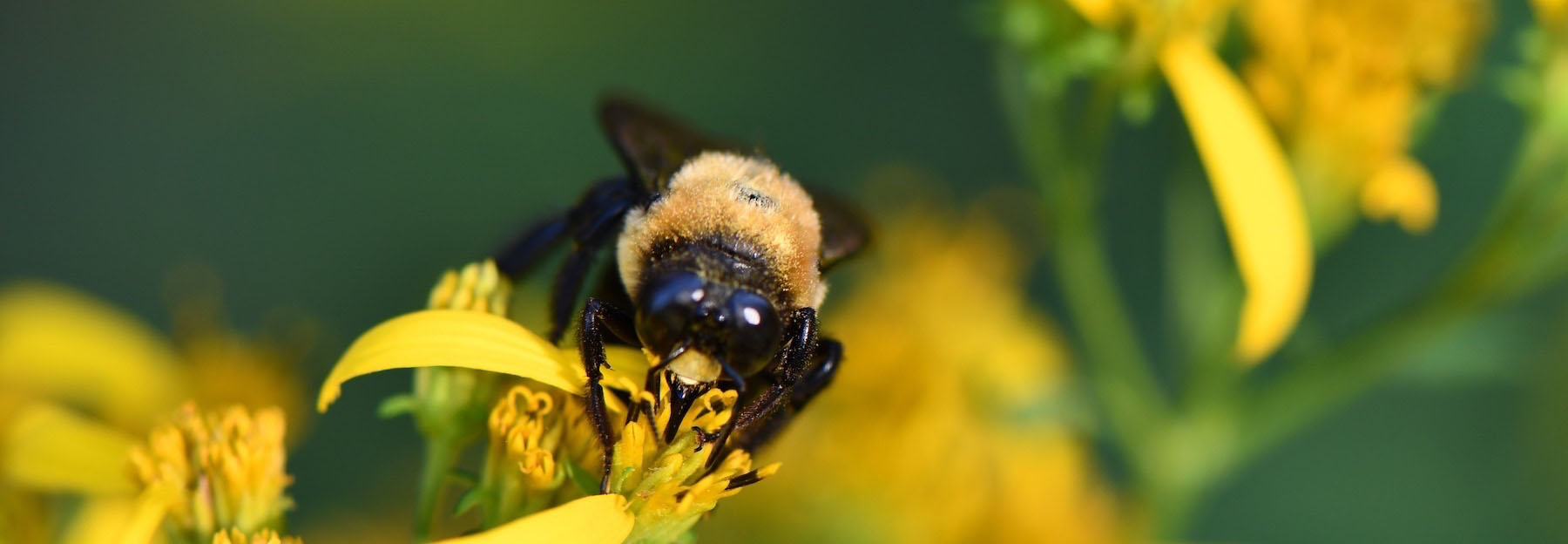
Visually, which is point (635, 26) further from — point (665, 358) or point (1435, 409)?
point (665, 358)

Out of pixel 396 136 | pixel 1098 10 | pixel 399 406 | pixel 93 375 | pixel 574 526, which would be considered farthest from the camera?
pixel 396 136

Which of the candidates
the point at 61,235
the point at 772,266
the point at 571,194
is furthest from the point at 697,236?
the point at 61,235

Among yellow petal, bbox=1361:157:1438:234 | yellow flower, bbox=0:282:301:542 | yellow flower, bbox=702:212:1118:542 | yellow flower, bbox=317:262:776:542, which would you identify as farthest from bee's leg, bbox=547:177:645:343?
yellow petal, bbox=1361:157:1438:234

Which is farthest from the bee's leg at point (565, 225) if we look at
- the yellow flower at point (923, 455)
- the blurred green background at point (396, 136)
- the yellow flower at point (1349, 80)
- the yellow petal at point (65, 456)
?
the blurred green background at point (396, 136)

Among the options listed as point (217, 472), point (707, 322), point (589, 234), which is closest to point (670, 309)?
point (707, 322)

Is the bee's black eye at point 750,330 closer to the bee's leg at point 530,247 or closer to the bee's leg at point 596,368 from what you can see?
the bee's leg at point 596,368

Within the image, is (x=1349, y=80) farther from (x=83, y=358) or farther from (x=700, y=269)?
(x=83, y=358)
